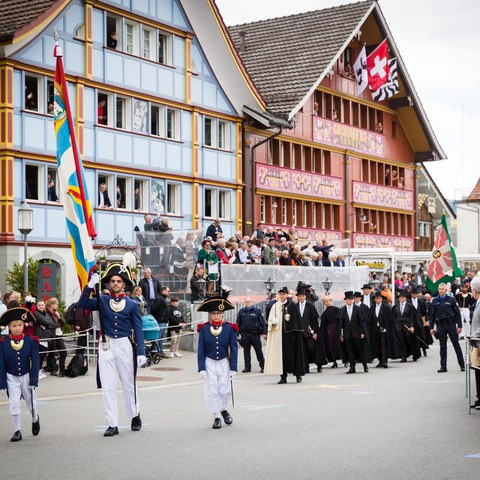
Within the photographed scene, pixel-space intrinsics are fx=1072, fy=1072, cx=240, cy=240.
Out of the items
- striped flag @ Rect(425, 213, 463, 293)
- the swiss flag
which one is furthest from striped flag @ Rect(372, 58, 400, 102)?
striped flag @ Rect(425, 213, 463, 293)

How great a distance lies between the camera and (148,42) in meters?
35.0

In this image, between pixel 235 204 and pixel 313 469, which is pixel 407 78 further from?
pixel 313 469

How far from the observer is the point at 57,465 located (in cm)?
1031

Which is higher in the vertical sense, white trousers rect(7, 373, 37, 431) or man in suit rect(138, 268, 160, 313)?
man in suit rect(138, 268, 160, 313)

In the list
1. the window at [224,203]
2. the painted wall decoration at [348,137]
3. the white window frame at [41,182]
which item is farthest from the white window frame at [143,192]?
the painted wall decoration at [348,137]

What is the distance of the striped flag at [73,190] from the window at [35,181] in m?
14.8

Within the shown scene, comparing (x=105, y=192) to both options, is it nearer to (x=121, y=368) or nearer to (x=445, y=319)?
(x=445, y=319)

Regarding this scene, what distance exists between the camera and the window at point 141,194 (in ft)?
113

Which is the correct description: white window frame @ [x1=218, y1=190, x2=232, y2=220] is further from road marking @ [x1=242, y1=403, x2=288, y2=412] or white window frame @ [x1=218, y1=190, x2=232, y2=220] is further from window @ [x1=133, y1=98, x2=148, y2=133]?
road marking @ [x1=242, y1=403, x2=288, y2=412]

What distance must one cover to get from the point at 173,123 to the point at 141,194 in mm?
3048

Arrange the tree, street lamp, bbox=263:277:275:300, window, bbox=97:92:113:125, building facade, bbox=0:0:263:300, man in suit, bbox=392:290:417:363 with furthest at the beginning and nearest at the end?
1. window, bbox=97:92:113:125
2. building facade, bbox=0:0:263:300
3. street lamp, bbox=263:277:275:300
4. the tree
5. man in suit, bbox=392:290:417:363

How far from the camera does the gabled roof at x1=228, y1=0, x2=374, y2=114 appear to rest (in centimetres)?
4300

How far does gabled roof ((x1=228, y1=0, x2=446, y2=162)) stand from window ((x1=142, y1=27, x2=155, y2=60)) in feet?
23.9

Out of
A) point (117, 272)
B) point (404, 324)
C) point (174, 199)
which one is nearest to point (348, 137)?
point (174, 199)
